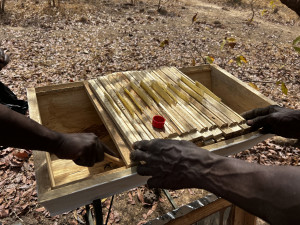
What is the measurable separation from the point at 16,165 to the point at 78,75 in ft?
10.2

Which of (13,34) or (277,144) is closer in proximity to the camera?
(277,144)

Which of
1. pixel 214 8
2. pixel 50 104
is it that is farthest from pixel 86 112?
pixel 214 8

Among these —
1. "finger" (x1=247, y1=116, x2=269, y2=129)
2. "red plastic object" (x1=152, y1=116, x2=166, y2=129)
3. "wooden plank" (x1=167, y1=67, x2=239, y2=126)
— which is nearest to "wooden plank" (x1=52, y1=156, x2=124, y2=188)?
"red plastic object" (x1=152, y1=116, x2=166, y2=129)

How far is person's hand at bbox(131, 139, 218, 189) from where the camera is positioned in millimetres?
1425

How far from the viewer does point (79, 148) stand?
5.55 ft

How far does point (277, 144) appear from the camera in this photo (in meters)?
4.41

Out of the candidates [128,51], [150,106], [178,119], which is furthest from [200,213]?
[128,51]

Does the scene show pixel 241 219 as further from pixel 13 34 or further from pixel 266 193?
pixel 13 34

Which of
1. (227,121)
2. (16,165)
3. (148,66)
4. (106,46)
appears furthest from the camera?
(106,46)

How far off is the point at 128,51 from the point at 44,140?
6503mm

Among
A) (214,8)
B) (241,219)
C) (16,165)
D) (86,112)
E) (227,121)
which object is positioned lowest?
(16,165)

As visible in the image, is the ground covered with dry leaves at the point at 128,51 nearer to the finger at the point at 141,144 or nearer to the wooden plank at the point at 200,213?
the wooden plank at the point at 200,213

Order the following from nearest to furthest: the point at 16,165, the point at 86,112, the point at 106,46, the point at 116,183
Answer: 1. the point at 116,183
2. the point at 86,112
3. the point at 16,165
4. the point at 106,46

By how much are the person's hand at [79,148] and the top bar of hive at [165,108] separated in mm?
292
